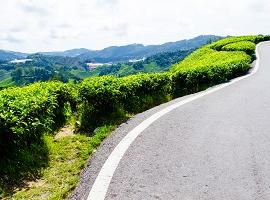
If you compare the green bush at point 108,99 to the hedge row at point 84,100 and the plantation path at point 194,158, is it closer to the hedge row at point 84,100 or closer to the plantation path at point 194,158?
the hedge row at point 84,100

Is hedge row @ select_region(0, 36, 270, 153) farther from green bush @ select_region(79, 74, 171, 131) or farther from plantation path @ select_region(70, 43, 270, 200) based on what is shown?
plantation path @ select_region(70, 43, 270, 200)

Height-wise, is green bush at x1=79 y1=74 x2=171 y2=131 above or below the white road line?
above

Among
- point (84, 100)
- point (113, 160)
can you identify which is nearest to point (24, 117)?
point (113, 160)

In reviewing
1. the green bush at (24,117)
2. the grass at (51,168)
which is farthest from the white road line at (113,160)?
the green bush at (24,117)

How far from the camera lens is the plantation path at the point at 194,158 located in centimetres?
485

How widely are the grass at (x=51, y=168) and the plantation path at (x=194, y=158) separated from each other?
0.90 ft

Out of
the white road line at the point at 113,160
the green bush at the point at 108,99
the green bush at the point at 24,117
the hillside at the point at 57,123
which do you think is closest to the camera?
the white road line at the point at 113,160

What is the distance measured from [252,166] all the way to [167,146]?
5.05 ft

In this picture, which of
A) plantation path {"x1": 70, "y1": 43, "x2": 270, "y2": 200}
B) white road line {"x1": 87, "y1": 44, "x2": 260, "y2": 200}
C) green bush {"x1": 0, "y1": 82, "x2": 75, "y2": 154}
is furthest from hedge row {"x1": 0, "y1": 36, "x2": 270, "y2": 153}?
white road line {"x1": 87, "y1": 44, "x2": 260, "y2": 200}

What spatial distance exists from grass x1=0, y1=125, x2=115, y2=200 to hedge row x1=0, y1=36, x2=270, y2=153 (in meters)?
0.34

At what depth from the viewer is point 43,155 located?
641cm

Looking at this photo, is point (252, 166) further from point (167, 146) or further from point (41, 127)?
point (41, 127)

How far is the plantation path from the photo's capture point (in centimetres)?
485

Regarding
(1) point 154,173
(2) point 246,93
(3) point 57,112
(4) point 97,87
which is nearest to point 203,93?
(2) point 246,93
